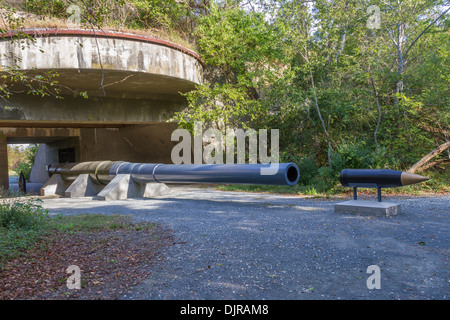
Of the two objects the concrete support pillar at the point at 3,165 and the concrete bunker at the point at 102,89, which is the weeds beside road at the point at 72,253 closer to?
the concrete bunker at the point at 102,89

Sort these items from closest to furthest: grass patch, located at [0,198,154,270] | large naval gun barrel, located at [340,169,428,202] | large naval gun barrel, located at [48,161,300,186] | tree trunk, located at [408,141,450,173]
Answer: grass patch, located at [0,198,154,270], large naval gun barrel, located at [340,169,428,202], large naval gun barrel, located at [48,161,300,186], tree trunk, located at [408,141,450,173]

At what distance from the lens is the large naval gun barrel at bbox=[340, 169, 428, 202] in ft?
18.6

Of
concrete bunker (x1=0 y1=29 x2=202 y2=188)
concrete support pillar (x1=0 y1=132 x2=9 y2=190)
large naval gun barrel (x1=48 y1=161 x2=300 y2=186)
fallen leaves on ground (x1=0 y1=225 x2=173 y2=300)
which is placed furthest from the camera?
concrete support pillar (x1=0 y1=132 x2=9 y2=190)

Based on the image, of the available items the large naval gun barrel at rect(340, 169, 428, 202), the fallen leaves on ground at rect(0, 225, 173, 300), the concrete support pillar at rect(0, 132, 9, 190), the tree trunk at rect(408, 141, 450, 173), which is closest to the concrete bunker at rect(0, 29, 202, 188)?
the concrete support pillar at rect(0, 132, 9, 190)

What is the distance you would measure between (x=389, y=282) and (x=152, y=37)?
9.88m

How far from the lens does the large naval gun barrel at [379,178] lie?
18.6 ft

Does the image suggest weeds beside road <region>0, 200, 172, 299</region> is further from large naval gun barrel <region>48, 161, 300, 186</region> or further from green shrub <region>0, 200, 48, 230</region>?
large naval gun barrel <region>48, 161, 300, 186</region>

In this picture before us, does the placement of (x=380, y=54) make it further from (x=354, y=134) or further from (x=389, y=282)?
(x=389, y=282)

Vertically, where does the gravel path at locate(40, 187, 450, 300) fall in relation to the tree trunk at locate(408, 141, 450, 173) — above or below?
below

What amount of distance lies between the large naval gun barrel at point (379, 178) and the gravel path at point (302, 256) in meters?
0.61

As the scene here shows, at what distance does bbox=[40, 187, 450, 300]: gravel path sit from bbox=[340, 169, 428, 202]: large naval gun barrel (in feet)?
2.01

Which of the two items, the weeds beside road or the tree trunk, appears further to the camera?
→ the tree trunk
